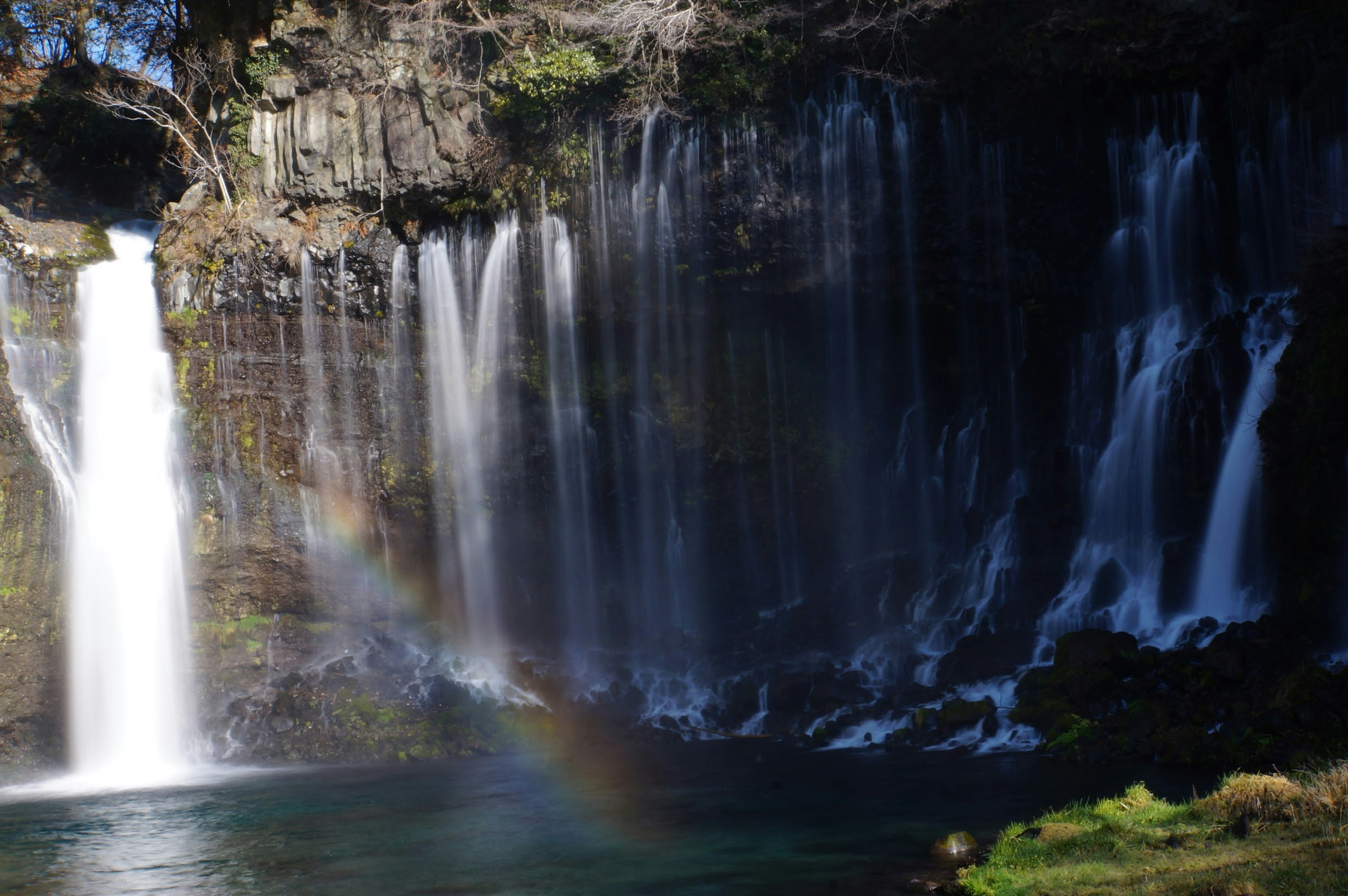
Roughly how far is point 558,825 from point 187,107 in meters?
19.1

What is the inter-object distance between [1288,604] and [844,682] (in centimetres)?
717

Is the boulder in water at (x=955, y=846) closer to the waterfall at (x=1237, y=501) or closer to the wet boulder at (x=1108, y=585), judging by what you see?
the waterfall at (x=1237, y=501)

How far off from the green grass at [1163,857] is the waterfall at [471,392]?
49.7 feet

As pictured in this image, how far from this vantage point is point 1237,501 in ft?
57.0

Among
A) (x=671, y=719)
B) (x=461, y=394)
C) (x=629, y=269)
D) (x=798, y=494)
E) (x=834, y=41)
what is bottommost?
(x=671, y=719)

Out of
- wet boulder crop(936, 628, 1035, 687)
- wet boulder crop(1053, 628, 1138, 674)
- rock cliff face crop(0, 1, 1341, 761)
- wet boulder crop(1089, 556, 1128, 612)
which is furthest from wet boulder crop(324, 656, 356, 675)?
wet boulder crop(1089, 556, 1128, 612)

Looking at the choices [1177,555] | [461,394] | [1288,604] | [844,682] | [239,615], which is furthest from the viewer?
[461,394]

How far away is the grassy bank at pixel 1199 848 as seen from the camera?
7.24m

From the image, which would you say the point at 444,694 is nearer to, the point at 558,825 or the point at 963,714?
the point at 558,825

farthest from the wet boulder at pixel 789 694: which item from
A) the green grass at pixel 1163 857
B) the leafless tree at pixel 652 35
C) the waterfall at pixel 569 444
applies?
the leafless tree at pixel 652 35

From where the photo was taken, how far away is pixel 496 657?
73.6ft

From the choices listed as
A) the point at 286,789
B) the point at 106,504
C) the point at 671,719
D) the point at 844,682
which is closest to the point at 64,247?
the point at 106,504

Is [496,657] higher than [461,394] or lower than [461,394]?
lower

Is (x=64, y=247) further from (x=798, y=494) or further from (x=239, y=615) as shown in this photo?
(x=798, y=494)
